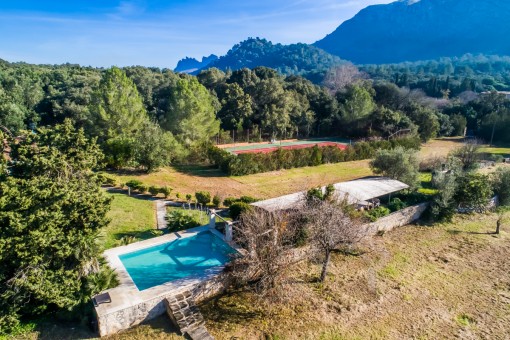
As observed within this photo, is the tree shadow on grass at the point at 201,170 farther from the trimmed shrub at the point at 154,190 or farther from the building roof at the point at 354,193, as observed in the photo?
the building roof at the point at 354,193

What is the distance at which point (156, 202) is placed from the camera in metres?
23.3

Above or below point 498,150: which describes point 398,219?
above

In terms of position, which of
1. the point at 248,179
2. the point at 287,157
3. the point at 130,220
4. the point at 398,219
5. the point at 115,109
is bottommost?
the point at 398,219

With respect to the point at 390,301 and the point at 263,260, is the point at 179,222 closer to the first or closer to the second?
the point at 263,260

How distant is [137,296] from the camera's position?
39.0 ft

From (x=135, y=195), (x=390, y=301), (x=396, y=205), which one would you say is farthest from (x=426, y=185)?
(x=135, y=195)

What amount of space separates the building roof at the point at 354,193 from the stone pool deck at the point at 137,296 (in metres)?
5.95

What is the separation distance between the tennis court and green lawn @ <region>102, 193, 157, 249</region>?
20781mm

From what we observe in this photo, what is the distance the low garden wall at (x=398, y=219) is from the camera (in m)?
19.6

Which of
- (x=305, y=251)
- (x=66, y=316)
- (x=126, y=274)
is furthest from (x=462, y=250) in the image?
(x=66, y=316)

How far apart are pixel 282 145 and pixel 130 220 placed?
111 ft

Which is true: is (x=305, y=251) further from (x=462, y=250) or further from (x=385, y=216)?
(x=462, y=250)

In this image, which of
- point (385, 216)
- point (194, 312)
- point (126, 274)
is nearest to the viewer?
point (194, 312)

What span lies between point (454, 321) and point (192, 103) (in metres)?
33.1
